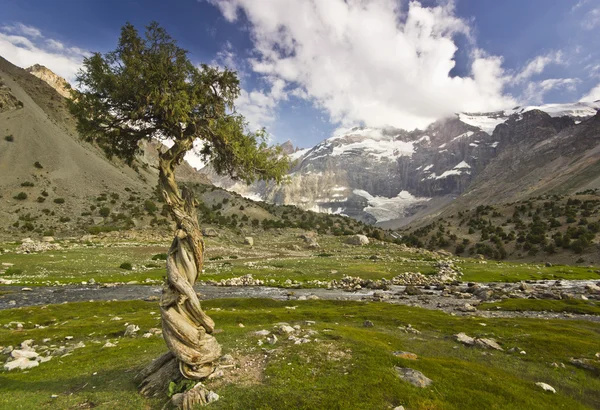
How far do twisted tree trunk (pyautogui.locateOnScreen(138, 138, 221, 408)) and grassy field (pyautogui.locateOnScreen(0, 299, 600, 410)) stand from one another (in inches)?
28.4

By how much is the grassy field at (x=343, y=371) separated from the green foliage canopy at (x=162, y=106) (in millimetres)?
8304

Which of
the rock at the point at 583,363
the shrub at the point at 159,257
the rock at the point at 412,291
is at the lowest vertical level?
the shrub at the point at 159,257

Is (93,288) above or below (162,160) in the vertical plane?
below

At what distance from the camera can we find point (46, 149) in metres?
104

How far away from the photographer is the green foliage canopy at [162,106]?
12703mm

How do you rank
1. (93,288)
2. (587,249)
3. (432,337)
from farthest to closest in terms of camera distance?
(587,249) → (93,288) → (432,337)

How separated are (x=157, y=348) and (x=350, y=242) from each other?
88.6 metres

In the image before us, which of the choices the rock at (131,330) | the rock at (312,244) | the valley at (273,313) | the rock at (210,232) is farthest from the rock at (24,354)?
the rock at (312,244)

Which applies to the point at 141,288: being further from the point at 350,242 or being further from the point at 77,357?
the point at 350,242

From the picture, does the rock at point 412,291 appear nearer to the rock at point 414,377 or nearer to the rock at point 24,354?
the rock at point 414,377

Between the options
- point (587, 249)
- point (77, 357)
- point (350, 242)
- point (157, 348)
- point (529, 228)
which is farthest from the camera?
point (529, 228)

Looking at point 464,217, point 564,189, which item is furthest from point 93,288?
point 564,189

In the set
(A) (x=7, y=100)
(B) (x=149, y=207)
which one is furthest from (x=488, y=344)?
Result: (A) (x=7, y=100)

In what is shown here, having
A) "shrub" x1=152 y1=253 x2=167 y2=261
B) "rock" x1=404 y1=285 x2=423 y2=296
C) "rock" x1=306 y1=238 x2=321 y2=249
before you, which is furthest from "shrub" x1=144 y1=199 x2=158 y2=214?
"rock" x1=404 y1=285 x2=423 y2=296
